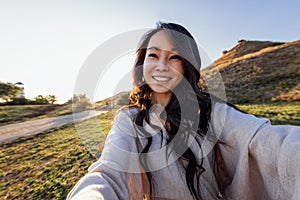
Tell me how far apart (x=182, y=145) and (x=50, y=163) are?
3.90 metres

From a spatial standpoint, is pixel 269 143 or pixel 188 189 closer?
pixel 269 143

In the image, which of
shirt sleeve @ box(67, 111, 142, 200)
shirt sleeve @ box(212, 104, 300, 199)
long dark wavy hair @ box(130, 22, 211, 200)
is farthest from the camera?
long dark wavy hair @ box(130, 22, 211, 200)

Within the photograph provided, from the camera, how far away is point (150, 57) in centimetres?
160

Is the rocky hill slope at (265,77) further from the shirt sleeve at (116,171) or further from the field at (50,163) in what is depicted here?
the shirt sleeve at (116,171)

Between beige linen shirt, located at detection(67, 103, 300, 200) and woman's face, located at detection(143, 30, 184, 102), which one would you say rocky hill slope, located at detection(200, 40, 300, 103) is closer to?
woman's face, located at detection(143, 30, 184, 102)

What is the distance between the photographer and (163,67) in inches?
60.2

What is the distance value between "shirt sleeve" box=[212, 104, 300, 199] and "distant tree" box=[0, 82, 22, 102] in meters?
26.7

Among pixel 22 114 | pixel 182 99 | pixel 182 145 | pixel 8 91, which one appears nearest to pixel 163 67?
pixel 182 99

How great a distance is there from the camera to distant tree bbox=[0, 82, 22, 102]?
78.1 ft

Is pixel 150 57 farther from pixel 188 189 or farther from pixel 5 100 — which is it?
pixel 5 100

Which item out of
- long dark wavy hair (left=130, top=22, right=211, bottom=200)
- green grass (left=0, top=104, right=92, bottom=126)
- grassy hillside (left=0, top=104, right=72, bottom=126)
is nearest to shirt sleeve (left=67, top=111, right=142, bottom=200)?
long dark wavy hair (left=130, top=22, right=211, bottom=200)

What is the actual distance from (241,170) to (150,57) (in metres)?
0.93

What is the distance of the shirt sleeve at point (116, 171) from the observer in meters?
0.89

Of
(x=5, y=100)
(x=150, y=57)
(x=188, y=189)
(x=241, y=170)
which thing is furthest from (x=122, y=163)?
(x=5, y=100)
